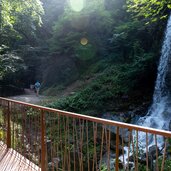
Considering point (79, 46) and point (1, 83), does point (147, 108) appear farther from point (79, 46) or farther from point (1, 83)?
A: point (1, 83)

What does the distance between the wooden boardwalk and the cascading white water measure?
21.1ft

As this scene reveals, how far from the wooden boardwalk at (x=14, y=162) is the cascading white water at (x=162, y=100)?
643 centimetres

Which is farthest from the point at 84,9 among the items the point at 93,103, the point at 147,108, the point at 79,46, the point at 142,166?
the point at 142,166

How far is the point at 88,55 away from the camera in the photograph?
1853cm

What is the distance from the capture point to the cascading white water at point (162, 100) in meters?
11.1

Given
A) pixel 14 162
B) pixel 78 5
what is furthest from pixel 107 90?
pixel 14 162

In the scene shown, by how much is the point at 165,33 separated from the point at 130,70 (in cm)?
333

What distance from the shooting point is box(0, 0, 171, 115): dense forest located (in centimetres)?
1348

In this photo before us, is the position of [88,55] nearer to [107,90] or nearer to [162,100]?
[107,90]

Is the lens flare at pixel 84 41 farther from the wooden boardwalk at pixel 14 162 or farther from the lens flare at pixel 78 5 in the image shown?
the wooden boardwalk at pixel 14 162

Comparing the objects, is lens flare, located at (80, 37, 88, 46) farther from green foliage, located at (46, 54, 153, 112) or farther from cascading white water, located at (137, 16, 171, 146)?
cascading white water, located at (137, 16, 171, 146)

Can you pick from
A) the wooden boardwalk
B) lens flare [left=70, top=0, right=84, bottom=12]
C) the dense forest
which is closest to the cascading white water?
the dense forest

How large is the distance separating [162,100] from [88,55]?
755 centimetres

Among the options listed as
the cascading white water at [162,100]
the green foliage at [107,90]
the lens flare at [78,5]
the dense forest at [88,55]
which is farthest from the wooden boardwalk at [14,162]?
the lens flare at [78,5]
